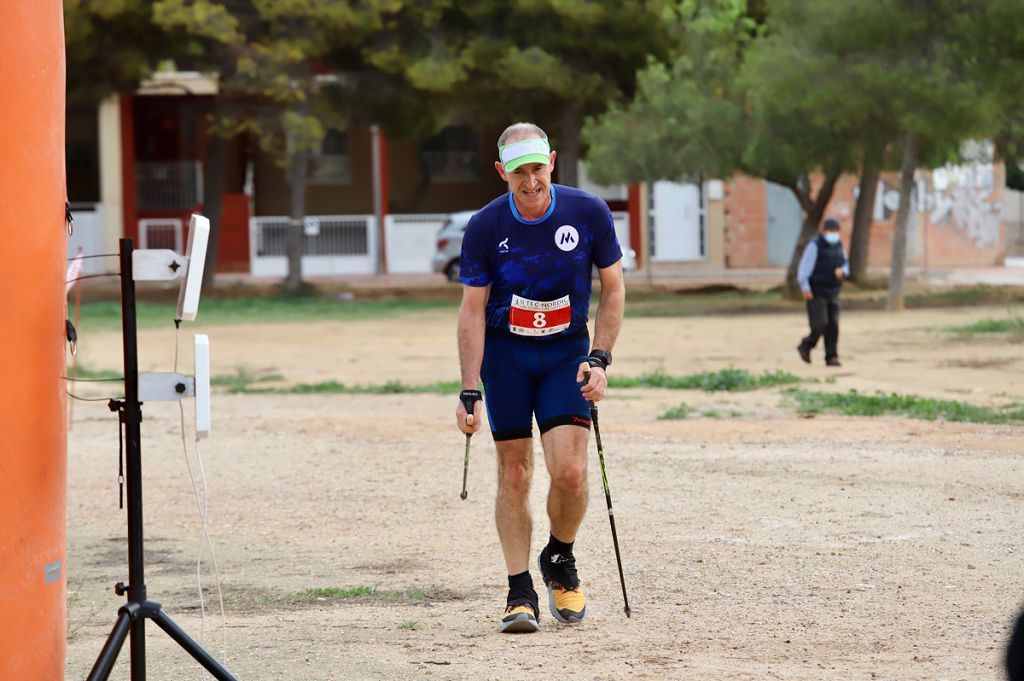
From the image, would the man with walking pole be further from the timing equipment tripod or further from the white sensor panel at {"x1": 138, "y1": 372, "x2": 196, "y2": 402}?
the timing equipment tripod

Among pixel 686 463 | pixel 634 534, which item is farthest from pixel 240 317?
pixel 634 534

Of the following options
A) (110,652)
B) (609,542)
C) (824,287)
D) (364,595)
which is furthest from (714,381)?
(110,652)

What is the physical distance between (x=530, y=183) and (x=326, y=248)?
34.0 m

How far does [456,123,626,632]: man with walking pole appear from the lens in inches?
266

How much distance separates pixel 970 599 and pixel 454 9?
26.9 meters

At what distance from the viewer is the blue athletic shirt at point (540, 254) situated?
6.77m

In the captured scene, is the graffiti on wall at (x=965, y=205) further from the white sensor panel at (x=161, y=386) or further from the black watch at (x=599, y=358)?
the white sensor panel at (x=161, y=386)

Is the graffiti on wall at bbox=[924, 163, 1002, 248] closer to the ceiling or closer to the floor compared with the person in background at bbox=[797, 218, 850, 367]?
closer to the ceiling

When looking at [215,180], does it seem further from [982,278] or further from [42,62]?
[42,62]

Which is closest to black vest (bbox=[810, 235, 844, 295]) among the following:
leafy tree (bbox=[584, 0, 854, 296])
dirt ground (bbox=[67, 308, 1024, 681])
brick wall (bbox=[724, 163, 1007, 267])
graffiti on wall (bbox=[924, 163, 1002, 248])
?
dirt ground (bbox=[67, 308, 1024, 681])

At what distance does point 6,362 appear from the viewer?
4848 mm

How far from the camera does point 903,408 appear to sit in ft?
46.2

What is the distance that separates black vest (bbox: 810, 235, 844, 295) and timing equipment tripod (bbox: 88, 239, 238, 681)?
14188 mm

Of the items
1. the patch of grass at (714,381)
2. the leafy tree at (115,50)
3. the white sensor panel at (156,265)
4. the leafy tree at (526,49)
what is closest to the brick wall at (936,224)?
the leafy tree at (526,49)
